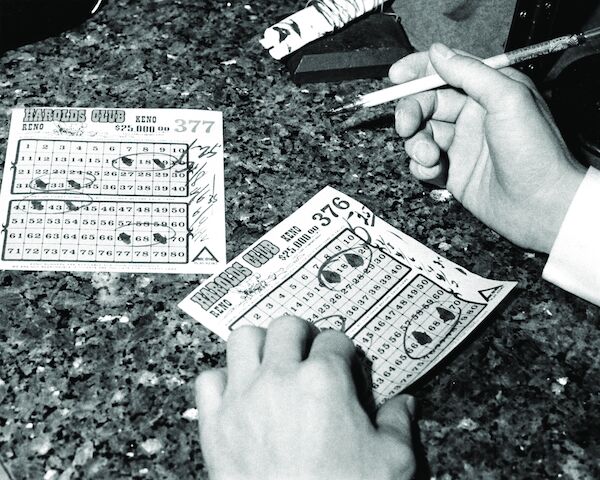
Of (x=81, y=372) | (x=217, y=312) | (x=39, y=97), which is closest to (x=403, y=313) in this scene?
(x=217, y=312)

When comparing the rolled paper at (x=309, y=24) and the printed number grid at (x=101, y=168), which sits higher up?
the rolled paper at (x=309, y=24)

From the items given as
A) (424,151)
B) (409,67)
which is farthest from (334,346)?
(409,67)

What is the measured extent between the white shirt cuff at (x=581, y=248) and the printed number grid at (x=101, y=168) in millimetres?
400

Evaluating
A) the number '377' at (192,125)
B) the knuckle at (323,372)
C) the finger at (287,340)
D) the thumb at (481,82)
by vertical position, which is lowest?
the number '377' at (192,125)

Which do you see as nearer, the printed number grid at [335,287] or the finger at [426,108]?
the printed number grid at [335,287]

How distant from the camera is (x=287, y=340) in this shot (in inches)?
25.8

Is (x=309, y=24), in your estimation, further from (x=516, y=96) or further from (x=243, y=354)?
(x=243, y=354)

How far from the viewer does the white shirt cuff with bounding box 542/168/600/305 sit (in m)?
0.78

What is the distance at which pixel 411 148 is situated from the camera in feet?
2.82

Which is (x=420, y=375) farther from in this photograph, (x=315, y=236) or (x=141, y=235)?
(x=141, y=235)

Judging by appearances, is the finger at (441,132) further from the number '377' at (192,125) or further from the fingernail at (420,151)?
the number '377' at (192,125)

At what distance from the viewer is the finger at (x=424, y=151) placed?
0.84m

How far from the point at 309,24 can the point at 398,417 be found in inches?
20.9

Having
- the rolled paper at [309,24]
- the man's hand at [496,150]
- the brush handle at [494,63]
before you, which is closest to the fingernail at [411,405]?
the man's hand at [496,150]
